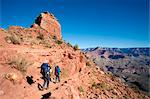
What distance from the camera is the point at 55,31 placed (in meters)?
44.9

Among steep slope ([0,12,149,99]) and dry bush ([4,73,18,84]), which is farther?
dry bush ([4,73,18,84])

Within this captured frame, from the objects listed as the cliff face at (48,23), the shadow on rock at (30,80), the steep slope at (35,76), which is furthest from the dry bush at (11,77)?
the cliff face at (48,23)

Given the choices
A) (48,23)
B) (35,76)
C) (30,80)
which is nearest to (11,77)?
(30,80)

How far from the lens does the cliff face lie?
41875 mm

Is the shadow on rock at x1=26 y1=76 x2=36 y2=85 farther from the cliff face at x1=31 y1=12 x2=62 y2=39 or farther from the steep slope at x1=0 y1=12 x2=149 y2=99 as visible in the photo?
the cliff face at x1=31 y1=12 x2=62 y2=39

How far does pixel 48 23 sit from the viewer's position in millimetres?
43344

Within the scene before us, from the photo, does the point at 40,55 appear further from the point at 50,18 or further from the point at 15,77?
the point at 50,18

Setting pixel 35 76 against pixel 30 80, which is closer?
pixel 30 80

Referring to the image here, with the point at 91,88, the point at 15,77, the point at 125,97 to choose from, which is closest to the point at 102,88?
the point at 91,88

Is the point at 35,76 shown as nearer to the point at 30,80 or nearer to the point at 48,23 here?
the point at 30,80

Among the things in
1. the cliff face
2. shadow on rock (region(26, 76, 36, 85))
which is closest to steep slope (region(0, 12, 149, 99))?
shadow on rock (region(26, 76, 36, 85))

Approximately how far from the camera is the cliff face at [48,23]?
41.9 meters

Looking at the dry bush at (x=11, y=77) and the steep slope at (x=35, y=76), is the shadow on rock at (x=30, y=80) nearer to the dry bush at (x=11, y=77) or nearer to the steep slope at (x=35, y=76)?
the steep slope at (x=35, y=76)

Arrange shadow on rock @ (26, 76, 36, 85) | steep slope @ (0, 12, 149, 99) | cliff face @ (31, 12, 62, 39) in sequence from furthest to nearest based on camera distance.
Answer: cliff face @ (31, 12, 62, 39)
shadow on rock @ (26, 76, 36, 85)
steep slope @ (0, 12, 149, 99)
